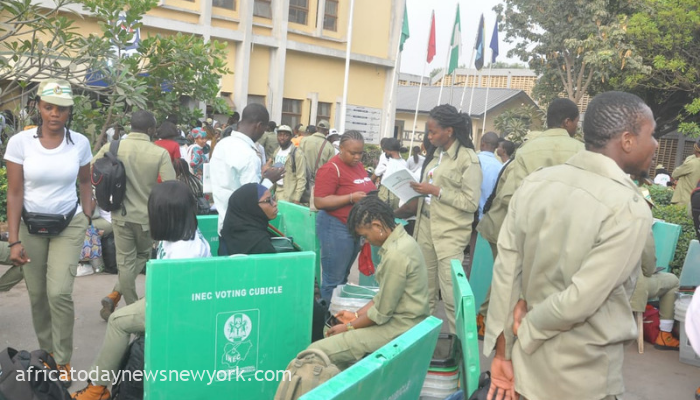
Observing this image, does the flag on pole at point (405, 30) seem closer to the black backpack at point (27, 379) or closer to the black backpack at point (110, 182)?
the black backpack at point (110, 182)

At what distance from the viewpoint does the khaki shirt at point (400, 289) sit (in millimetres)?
3721

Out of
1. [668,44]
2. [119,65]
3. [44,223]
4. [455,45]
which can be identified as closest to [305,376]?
[44,223]

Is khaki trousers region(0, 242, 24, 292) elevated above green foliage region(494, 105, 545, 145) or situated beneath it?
situated beneath

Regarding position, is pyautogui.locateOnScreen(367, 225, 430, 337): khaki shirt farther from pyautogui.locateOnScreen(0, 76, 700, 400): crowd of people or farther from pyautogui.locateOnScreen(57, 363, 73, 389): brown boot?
pyautogui.locateOnScreen(57, 363, 73, 389): brown boot

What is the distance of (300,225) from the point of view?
241 inches

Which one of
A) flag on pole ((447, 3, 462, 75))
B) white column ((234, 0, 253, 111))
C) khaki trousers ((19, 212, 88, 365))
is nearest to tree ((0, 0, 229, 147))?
khaki trousers ((19, 212, 88, 365))

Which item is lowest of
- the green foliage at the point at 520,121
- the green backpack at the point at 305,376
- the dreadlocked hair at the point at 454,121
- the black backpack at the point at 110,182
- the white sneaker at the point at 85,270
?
the white sneaker at the point at 85,270

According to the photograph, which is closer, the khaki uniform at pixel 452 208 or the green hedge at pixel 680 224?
the khaki uniform at pixel 452 208

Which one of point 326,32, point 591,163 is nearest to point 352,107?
point 326,32

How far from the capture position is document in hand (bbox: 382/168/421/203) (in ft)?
16.5

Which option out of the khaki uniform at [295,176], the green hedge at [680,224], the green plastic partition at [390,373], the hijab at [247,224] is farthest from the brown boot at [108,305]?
the green hedge at [680,224]

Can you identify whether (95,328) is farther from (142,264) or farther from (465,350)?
(465,350)

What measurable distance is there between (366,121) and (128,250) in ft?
58.9

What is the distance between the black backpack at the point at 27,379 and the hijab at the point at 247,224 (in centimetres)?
144
